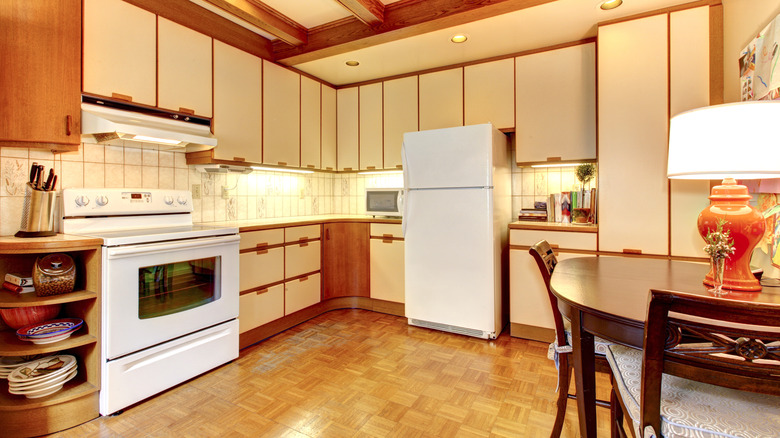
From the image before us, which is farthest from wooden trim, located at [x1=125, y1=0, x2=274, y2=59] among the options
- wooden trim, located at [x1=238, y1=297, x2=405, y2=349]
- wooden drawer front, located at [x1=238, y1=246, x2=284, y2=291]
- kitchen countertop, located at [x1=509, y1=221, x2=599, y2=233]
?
kitchen countertop, located at [x1=509, y1=221, x2=599, y2=233]

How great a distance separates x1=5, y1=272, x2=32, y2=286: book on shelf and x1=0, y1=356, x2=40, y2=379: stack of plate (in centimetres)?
39

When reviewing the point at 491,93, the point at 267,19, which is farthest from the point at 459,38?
the point at 267,19

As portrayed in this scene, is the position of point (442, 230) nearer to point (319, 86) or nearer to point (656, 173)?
point (656, 173)

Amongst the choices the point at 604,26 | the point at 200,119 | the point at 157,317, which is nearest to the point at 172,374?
the point at 157,317

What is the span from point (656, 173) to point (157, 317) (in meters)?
3.17

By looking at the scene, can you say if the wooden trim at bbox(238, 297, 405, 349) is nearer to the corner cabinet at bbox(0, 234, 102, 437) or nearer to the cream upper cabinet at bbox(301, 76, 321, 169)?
the corner cabinet at bbox(0, 234, 102, 437)

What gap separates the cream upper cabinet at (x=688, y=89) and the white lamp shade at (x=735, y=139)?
1285 millimetres

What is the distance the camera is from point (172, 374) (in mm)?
2141

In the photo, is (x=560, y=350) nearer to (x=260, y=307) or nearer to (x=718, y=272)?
(x=718, y=272)

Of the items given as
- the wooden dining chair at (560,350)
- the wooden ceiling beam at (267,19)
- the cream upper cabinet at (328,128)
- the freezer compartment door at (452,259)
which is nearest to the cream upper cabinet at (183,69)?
the wooden ceiling beam at (267,19)

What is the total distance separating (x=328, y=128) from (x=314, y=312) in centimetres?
188

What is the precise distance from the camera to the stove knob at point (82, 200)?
6.82ft

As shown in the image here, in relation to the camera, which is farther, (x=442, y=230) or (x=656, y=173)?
(x=442, y=230)

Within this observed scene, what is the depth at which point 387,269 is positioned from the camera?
3.52 m
